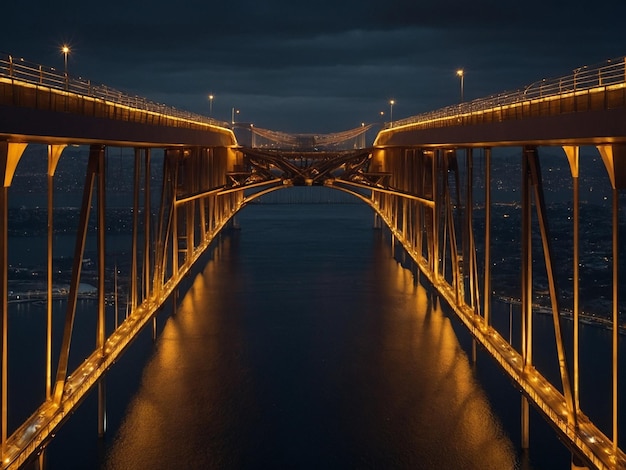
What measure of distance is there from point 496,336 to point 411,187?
26.1 metres

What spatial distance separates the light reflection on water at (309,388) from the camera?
27766mm

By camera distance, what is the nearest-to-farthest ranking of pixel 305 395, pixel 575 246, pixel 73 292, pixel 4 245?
1. pixel 4 245
2. pixel 575 246
3. pixel 73 292
4. pixel 305 395

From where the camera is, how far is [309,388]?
35.3 m

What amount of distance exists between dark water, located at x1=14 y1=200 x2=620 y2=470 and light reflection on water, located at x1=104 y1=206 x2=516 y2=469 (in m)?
0.07

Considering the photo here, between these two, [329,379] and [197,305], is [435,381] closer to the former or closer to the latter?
[329,379]

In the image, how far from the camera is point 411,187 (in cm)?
5791

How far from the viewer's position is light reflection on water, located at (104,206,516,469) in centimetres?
2777

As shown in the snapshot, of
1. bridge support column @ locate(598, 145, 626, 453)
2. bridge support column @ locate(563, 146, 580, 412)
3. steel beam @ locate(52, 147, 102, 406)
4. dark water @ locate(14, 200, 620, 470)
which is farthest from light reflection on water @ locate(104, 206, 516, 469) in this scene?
bridge support column @ locate(598, 145, 626, 453)

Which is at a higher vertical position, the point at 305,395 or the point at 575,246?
the point at 575,246

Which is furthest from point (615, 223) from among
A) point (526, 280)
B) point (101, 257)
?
point (101, 257)

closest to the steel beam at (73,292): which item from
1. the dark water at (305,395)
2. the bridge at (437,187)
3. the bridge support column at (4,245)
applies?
the bridge at (437,187)

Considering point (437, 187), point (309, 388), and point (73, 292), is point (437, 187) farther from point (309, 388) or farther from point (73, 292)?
point (73, 292)

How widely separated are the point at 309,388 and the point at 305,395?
3.53 feet

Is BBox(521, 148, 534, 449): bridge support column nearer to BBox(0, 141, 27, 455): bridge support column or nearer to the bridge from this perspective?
the bridge
